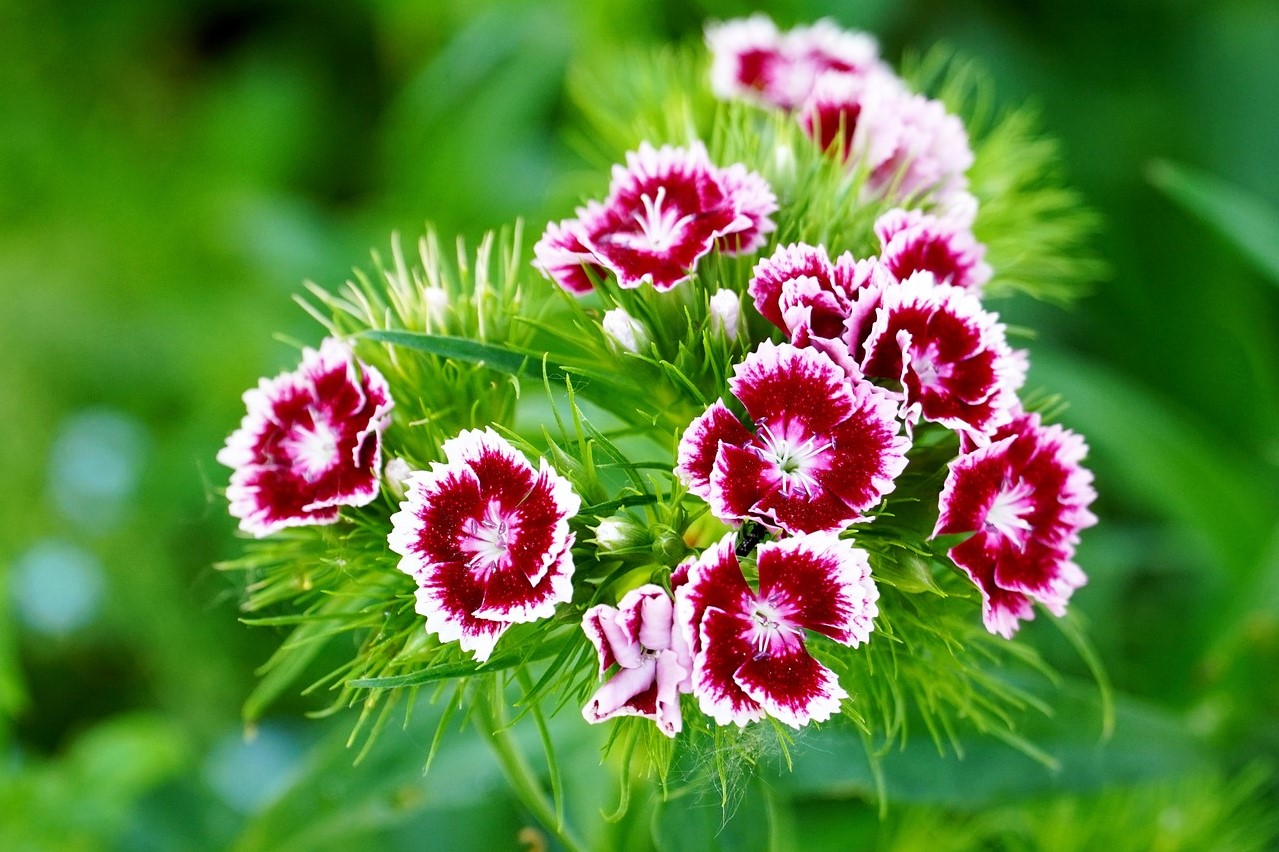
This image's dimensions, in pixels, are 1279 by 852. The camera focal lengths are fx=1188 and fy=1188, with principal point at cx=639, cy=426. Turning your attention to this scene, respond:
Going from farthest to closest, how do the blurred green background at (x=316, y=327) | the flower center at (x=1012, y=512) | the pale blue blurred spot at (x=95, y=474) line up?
the pale blue blurred spot at (x=95, y=474), the blurred green background at (x=316, y=327), the flower center at (x=1012, y=512)

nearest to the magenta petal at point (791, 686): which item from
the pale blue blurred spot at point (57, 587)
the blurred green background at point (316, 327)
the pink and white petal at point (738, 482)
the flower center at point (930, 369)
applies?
the pink and white petal at point (738, 482)

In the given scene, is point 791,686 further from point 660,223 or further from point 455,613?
point 660,223

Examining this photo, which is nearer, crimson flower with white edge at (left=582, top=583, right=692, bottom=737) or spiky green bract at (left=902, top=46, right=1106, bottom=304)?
crimson flower with white edge at (left=582, top=583, right=692, bottom=737)

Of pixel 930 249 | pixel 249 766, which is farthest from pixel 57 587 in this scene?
pixel 930 249

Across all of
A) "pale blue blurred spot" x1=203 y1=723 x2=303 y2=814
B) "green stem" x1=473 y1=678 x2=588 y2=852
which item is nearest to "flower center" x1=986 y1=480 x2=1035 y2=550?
"green stem" x1=473 y1=678 x2=588 y2=852

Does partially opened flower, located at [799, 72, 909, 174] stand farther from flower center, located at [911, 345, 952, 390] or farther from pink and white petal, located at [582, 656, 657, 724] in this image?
pink and white petal, located at [582, 656, 657, 724]

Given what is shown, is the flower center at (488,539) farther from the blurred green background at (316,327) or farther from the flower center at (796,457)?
the blurred green background at (316,327)
